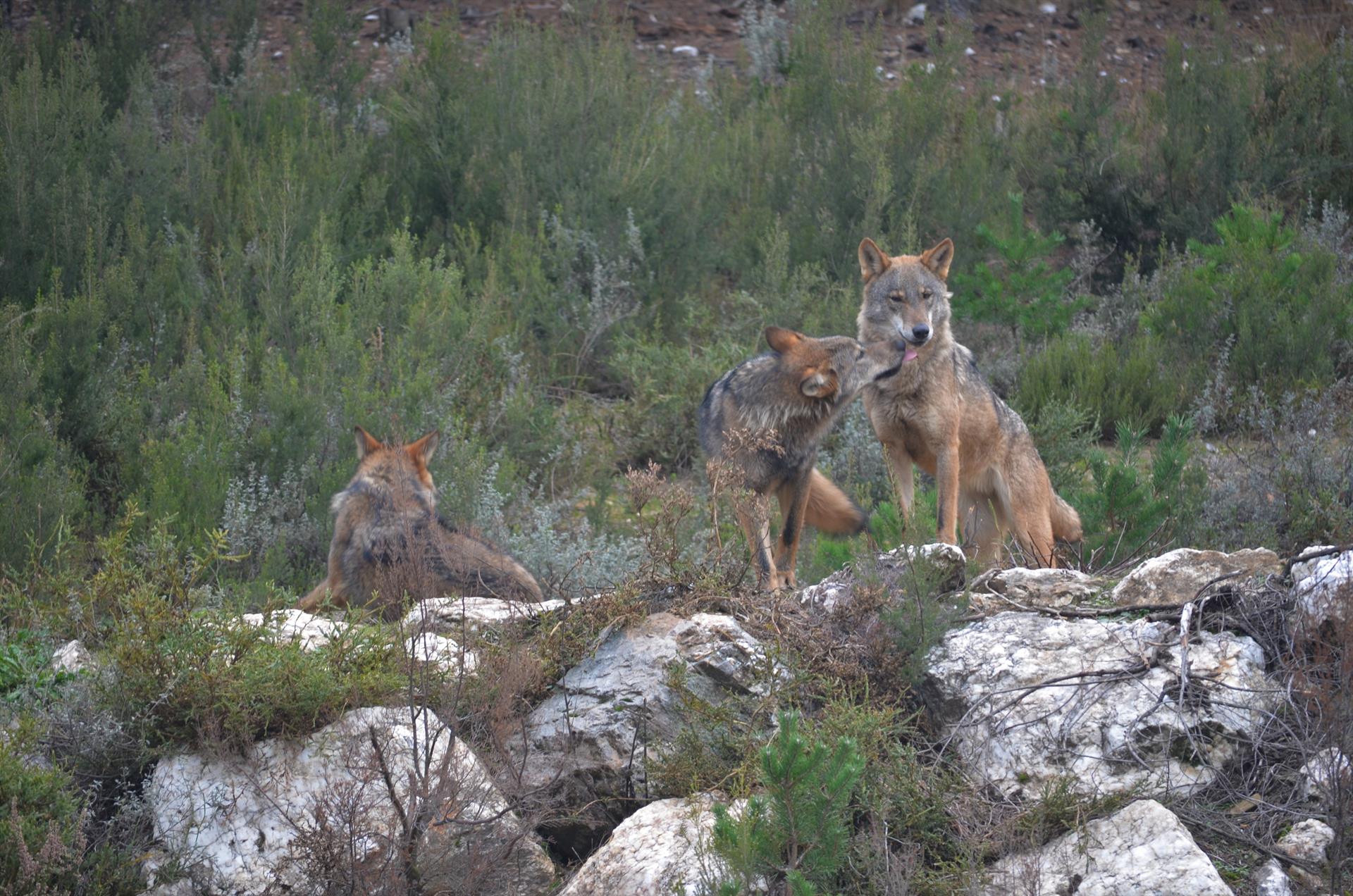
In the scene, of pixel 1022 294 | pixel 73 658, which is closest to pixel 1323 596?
pixel 73 658

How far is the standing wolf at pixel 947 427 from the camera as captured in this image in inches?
276

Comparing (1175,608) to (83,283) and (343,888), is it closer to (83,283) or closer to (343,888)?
(343,888)

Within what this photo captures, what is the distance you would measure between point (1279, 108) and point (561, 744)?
12261mm

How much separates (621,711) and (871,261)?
4.28 m

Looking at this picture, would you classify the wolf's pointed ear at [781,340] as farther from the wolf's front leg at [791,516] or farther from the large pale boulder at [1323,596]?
the large pale boulder at [1323,596]

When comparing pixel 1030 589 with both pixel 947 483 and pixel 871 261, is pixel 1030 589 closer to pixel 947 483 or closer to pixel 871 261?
pixel 947 483

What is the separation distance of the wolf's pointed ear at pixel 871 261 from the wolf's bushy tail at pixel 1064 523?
175cm

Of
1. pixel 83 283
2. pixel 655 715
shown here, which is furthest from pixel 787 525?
pixel 83 283

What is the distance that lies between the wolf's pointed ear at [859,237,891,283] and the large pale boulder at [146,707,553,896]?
4.56 metres

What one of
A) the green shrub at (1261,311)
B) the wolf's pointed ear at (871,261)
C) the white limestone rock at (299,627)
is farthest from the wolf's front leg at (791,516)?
the green shrub at (1261,311)

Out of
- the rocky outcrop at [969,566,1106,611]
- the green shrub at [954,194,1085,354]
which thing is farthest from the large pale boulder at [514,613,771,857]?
the green shrub at [954,194,1085,354]

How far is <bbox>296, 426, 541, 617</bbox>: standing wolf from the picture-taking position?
218 inches

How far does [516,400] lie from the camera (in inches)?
344

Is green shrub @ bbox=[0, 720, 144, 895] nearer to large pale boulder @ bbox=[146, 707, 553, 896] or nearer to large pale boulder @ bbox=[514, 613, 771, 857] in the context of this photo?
large pale boulder @ bbox=[146, 707, 553, 896]
